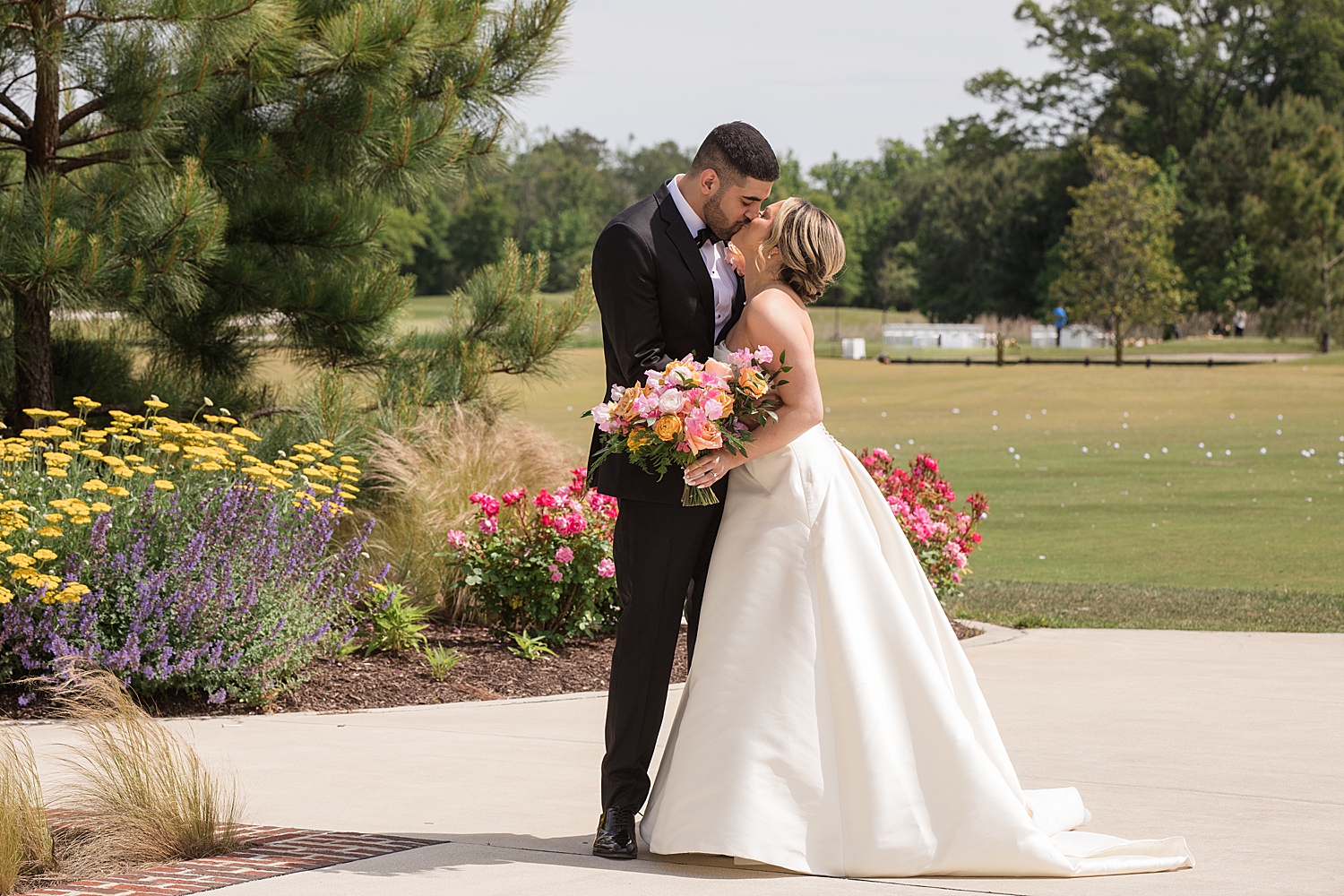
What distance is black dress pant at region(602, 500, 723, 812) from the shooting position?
3869mm

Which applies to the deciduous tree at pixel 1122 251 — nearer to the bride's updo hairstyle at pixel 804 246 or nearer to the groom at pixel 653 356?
the bride's updo hairstyle at pixel 804 246

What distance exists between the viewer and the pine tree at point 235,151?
7.89 meters

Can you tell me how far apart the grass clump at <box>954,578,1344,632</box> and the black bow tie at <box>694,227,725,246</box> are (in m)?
5.32

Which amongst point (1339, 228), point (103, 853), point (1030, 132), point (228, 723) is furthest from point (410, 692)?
point (1030, 132)

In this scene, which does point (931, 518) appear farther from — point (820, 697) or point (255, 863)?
point (255, 863)

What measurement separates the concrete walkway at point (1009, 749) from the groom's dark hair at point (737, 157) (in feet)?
6.18

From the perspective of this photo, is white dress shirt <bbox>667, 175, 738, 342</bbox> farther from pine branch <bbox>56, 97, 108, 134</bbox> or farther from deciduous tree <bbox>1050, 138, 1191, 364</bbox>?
deciduous tree <bbox>1050, 138, 1191, 364</bbox>

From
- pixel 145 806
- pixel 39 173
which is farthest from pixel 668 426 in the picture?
pixel 39 173

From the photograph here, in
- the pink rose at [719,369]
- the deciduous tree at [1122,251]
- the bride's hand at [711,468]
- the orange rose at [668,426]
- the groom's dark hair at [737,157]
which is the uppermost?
the deciduous tree at [1122,251]

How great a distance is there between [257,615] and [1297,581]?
330 inches

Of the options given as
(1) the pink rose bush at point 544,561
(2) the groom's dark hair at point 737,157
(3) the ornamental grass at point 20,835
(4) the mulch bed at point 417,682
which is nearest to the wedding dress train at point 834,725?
(2) the groom's dark hair at point 737,157

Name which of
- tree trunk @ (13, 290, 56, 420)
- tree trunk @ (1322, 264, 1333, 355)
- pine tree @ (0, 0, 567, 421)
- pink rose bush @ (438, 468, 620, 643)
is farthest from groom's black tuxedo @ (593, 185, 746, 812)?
tree trunk @ (1322, 264, 1333, 355)

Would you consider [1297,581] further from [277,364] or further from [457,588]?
[277,364]

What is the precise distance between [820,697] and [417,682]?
3.06 meters
